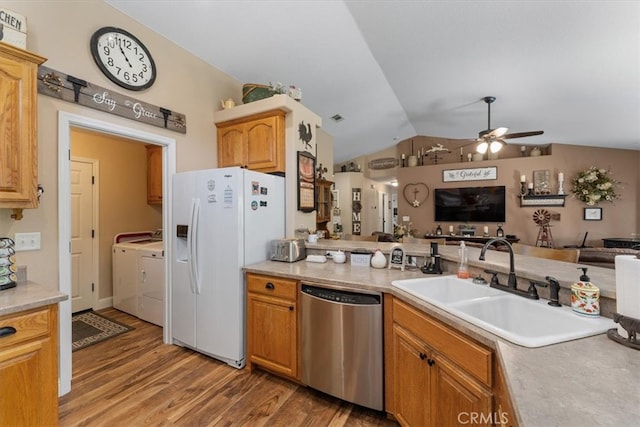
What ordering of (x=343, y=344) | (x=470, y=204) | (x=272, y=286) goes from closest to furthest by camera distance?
(x=343, y=344), (x=272, y=286), (x=470, y=204)

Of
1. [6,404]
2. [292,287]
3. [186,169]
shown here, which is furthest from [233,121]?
[6,404]

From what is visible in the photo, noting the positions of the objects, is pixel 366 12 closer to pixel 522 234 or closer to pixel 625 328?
pixel 625 328

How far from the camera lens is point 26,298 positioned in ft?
4.46

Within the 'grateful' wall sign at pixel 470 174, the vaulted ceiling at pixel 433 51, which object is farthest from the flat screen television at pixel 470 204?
the vaulted ceiling at pixel 433 51

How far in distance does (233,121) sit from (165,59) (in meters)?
0.80

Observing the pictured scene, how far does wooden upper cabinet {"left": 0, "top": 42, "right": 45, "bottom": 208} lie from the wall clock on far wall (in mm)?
702

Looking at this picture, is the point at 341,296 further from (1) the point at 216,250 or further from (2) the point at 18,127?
(2) the point at 18,127

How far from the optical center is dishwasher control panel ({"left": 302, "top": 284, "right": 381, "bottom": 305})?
5.58ft

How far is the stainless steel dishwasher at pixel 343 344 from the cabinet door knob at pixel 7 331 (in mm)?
1442

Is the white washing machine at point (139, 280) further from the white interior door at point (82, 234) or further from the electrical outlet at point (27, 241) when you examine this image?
the electrical outlet at point (27, 241)

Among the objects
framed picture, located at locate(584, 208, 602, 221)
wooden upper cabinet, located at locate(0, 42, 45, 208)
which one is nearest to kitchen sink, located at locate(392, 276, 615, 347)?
wooden upper cabinet, located at locate(0, 42, 45, 208)

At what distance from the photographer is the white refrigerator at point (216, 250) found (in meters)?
2.26

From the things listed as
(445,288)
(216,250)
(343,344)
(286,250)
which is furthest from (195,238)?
(445,288)

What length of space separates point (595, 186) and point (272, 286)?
7.02m
